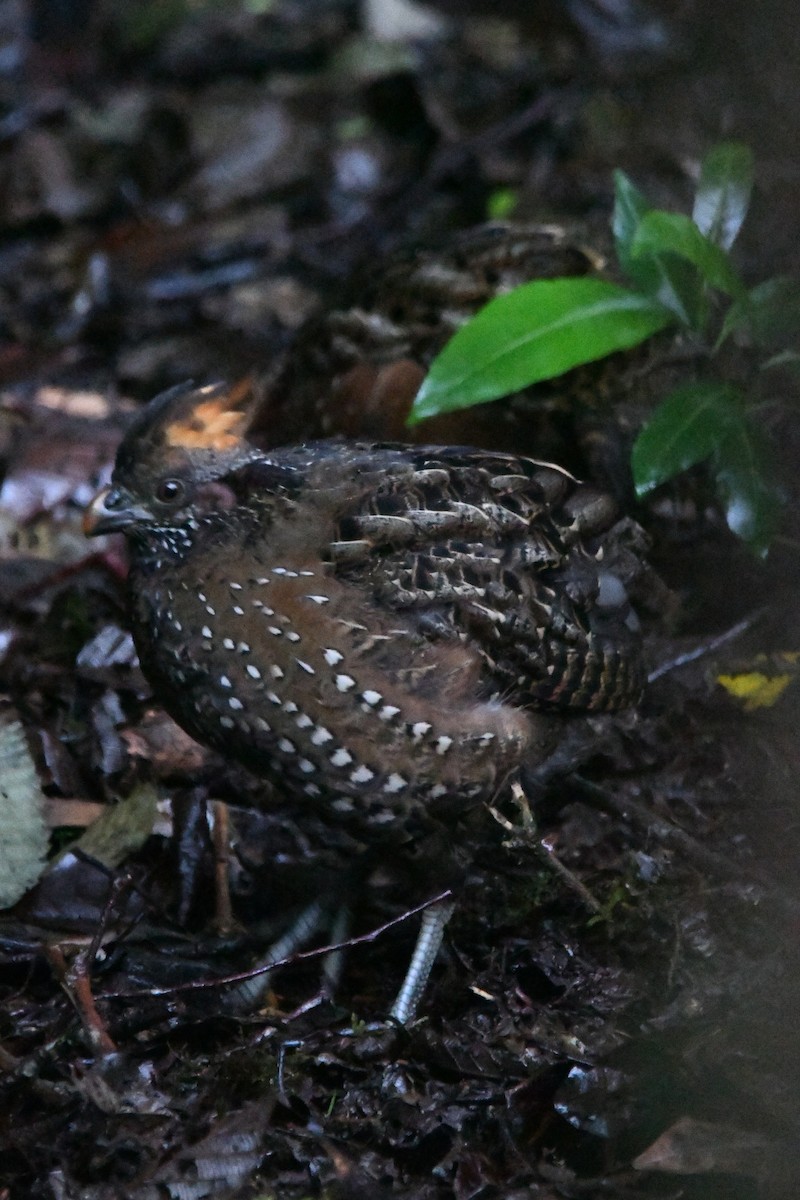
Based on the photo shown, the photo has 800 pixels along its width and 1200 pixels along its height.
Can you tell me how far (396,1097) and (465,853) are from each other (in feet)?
2.35

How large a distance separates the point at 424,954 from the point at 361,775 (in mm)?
643

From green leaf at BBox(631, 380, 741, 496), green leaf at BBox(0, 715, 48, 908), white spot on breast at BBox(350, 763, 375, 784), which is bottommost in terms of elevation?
green leaf at BBox(0, 715, 48, 908)

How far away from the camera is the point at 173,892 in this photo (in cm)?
427

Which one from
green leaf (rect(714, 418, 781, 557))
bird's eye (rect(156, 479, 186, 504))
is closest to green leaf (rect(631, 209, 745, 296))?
green leaf (rect(714, 418, 781, 557))

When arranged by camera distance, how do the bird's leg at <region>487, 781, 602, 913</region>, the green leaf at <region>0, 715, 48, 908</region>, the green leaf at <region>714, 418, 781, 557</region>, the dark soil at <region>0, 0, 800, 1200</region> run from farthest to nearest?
the green leaf at <region>714, 418, 781, 557</region>
the green leaf at <region>0, 715, 48, 908</region>
the bird's leg at <region>487, 781, 602, 913</region>
the dark soil at <region>0, 0, 800, 1200</region>

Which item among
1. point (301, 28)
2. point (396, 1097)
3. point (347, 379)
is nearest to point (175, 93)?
point (301, 28)

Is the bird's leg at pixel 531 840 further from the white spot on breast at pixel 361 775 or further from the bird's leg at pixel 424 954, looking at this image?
the white spot on breast at pixel 361 775

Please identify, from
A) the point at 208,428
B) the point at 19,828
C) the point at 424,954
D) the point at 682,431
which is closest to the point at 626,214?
the point at 682,431

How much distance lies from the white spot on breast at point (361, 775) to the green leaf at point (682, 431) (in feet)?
3.81

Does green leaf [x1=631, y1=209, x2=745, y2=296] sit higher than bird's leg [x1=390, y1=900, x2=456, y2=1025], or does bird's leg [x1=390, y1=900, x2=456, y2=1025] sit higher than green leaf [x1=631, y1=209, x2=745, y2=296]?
green leaf [x1=631, y1=209, x2=745, y2=296]

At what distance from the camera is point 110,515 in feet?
12.6

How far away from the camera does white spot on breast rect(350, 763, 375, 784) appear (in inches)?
142

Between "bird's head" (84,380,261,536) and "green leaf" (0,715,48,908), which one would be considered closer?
"bird's head" (84,380,261,536)

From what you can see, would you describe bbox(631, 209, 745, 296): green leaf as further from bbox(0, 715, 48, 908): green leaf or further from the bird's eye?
bbox(0, 715, 48, 908): green leaf
